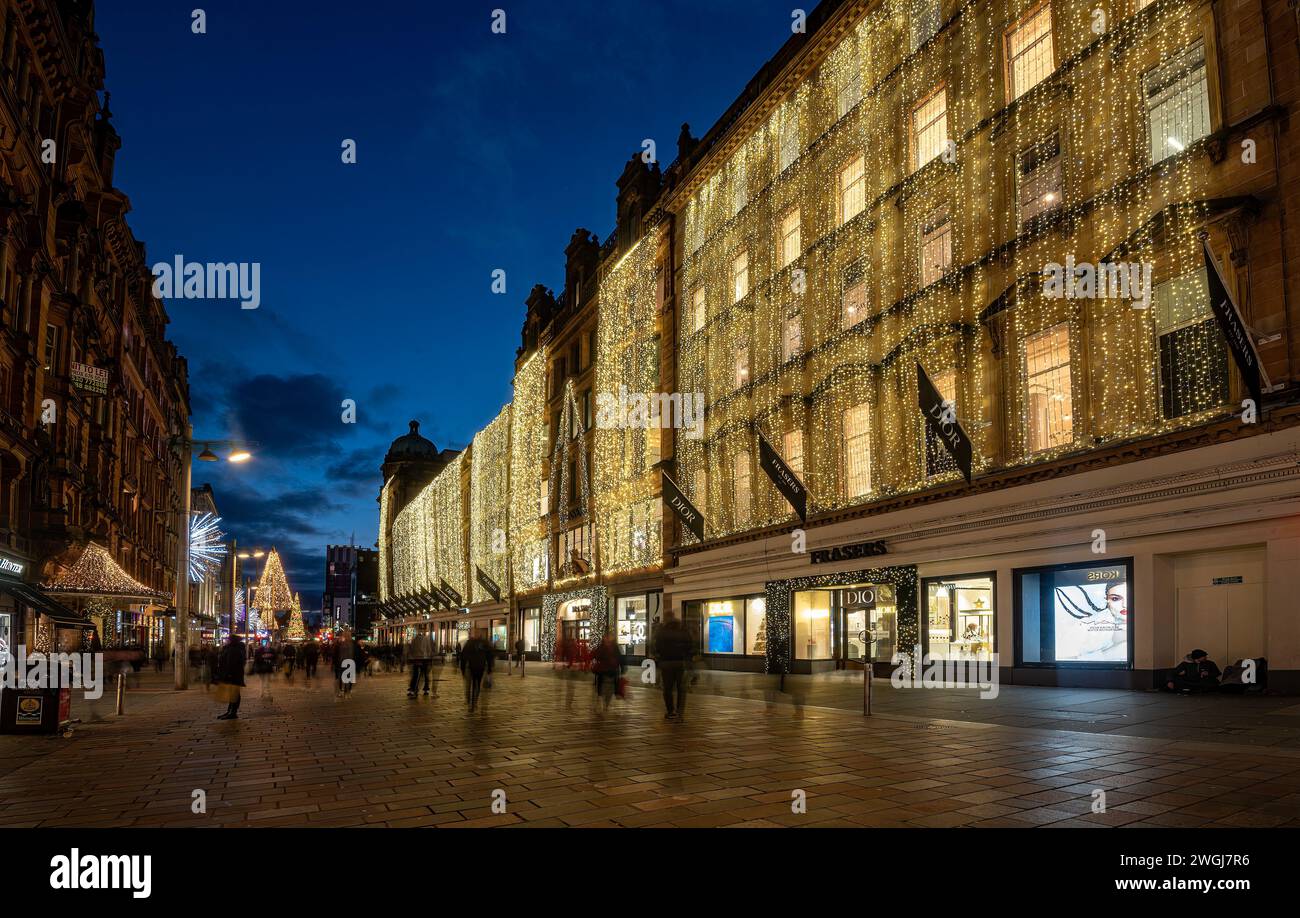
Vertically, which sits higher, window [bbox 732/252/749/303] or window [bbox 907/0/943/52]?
window [bbox 907/0/943/52]

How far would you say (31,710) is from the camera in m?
15.4

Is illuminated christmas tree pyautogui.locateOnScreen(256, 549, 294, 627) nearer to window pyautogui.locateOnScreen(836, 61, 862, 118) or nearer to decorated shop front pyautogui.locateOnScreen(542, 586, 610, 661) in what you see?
decorated shop front pyautogui.locateOnScreen(542, 586, 610, 661)

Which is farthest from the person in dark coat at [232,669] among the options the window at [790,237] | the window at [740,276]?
the window at [740,276]

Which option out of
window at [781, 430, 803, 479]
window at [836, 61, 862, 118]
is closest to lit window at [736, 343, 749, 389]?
window at [781, 430, 803, 479]

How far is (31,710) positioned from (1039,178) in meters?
22.2

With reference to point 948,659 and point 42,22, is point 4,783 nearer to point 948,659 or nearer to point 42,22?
point 948,659

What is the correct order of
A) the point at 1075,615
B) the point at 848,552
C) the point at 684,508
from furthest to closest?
the point at 684,508, the point at 848,552, the point at 1075,615

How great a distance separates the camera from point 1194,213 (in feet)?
56.4

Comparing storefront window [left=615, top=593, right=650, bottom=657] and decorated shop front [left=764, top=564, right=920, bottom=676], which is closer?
decorated shop front [left=764, top=564, right=920, bottom=676]

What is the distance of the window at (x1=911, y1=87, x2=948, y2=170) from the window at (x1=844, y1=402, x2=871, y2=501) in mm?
6868

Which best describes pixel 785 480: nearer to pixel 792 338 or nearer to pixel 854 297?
pixel 854 297

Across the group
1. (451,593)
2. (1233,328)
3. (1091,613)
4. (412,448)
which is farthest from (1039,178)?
(412,448)

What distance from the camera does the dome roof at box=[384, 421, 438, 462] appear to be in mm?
135500
